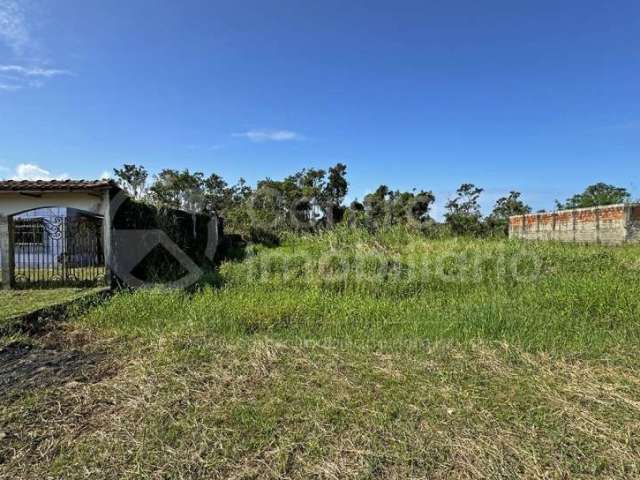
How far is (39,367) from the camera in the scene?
12.6ft

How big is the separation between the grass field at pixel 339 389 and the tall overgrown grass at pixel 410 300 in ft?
0.14

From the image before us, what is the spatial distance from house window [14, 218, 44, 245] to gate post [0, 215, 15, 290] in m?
3.87

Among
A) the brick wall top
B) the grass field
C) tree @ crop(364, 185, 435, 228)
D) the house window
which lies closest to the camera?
the grass field

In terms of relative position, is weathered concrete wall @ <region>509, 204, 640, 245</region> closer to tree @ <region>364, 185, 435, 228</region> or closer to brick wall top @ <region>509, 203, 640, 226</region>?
brick wall top @ <region>509, 203, 640, 226</region>

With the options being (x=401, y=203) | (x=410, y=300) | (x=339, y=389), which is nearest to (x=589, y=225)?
(x=401, y=203)

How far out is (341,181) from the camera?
95.3ft

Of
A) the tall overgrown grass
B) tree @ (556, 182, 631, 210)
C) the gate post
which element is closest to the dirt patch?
the tall overgrown grass

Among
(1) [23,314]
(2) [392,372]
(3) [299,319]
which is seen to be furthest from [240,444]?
(1) [23,314]

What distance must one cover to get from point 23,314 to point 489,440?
619cm

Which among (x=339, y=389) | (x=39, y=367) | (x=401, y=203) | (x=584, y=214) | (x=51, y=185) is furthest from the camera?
(x=401, y=203)

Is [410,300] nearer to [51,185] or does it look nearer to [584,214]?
[51,185]

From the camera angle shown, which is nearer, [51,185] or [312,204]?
[51,185]

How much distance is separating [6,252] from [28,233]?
5.03 meters

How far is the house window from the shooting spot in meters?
11.9
